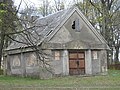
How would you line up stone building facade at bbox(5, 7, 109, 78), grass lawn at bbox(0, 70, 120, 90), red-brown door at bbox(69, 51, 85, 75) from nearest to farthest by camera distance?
grass lawn at bbox(0, 70, 120, 90)
stone building facade at bbox(5, 7, 109, 78)
red-brown door at bbox(69, 51, 85, 75)

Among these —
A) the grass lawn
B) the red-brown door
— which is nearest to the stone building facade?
the red-brown door

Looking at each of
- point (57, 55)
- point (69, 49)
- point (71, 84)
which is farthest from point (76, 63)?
point (71, 84)

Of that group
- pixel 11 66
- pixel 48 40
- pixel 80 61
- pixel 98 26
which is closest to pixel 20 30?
pixel 48 40

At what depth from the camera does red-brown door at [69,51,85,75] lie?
37969 millimetres

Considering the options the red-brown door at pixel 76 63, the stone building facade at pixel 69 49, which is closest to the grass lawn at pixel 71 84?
the stone building facade at pixel 69 49

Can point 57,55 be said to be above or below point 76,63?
above

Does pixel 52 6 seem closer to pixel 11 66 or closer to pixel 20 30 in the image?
pixel 11 66

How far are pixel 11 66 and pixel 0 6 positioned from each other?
27697mm

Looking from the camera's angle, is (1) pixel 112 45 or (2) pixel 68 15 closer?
(2) pixel 68 15

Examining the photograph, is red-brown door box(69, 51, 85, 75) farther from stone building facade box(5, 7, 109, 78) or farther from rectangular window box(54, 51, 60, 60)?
rectangular window box(54, 51, 60, 60)

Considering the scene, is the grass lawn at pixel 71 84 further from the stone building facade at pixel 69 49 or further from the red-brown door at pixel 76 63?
the red-brown door at pixel 76 63

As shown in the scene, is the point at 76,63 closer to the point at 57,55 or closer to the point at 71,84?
the point at 57,55

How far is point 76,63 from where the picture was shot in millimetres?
38250

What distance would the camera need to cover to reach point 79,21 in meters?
39.0
